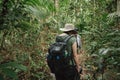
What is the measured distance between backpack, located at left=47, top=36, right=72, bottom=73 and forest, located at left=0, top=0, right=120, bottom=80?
44 cm

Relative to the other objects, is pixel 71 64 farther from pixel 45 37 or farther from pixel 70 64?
pixel 45 37

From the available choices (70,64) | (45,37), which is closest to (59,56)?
(70,64)

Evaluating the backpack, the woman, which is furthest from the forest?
the backpack

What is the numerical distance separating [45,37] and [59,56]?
329 centimetres

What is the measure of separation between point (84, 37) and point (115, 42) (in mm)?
4807

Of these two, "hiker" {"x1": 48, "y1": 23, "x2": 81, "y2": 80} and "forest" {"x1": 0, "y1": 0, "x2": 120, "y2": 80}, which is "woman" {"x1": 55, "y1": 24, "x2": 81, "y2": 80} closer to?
"hiker" {"x1": 48, "y1": 23, "x2": 81, "y2": 80}

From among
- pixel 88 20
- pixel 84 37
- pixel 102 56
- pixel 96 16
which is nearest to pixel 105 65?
pixel 102 56

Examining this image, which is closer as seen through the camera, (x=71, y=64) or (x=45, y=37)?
(x=71, y=64)

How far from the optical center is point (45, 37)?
26.6 ft

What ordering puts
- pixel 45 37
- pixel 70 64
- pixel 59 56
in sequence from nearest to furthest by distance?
pixel 59 56 → pixel 70 64 → pixel 45 37

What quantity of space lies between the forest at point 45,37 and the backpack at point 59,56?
44cm

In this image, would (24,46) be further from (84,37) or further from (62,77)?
(84,37)

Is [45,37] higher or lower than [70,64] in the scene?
higher

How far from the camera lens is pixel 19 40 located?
7020 mm
